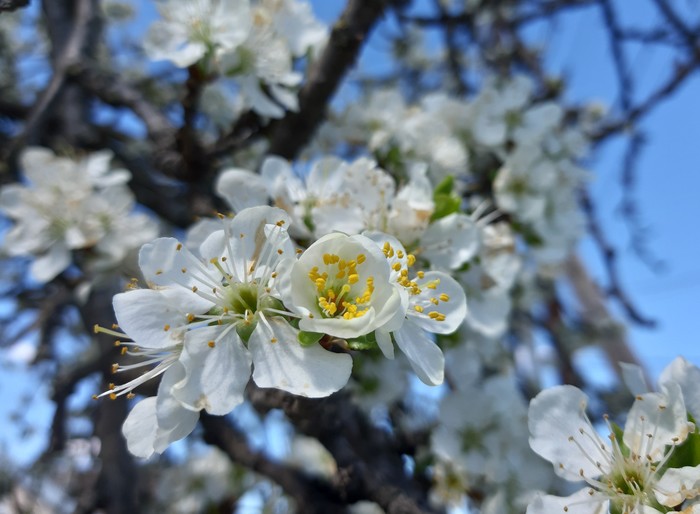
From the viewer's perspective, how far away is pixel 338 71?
1.56 meters

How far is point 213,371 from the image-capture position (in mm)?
777

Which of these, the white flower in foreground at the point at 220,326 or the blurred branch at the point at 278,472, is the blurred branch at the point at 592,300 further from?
the white flower in foreground at the point at 220,326

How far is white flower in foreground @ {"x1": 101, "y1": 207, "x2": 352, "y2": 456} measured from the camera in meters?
0.76

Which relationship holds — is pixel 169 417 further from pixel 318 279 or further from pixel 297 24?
pixel 297 24

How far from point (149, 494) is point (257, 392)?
1.56m

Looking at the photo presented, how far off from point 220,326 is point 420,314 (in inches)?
11.1

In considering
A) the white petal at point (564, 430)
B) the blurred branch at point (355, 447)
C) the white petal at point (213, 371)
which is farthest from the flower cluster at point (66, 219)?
the white petal at point (564, 430)

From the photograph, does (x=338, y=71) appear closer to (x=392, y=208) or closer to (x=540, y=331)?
(x=392, y=208)

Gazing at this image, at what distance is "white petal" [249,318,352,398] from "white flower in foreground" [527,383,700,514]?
13.3 inches

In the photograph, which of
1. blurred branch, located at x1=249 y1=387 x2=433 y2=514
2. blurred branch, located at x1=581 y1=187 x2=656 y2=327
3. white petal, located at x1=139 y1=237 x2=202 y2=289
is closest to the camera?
white petal, located at x1=139 y1=237 x2=202 y2=289

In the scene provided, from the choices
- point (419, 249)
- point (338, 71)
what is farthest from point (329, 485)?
point (338, 71)

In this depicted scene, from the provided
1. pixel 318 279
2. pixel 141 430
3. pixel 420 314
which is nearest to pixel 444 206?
pixel 420 314

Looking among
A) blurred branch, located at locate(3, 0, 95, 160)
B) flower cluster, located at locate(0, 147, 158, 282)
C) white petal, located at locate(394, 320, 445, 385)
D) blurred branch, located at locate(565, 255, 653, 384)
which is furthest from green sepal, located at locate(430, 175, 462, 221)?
blurred branch, located at locate(565, 255, 653, 384)

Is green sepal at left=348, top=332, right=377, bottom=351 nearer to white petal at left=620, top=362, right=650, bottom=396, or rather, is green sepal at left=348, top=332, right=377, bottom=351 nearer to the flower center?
the flower center
